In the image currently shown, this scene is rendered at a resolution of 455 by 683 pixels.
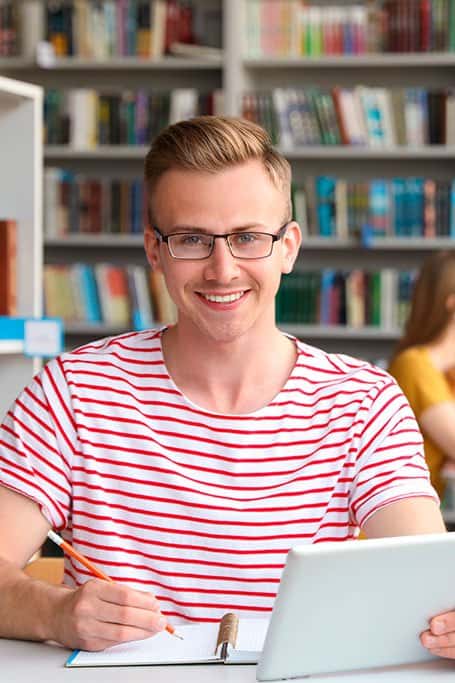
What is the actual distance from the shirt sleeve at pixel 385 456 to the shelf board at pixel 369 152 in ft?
10.3

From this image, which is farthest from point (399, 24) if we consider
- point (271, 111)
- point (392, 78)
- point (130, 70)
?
point (130, 70)

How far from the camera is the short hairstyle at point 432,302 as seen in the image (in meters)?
3.46

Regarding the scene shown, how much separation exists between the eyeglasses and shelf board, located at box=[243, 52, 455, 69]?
327 cm

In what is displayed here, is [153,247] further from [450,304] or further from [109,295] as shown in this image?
[109,295]

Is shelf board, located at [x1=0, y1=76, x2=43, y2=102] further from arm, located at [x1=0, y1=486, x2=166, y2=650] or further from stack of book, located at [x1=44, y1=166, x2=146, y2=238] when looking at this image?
stack of book, located at [x1=44, y1=166, x2=146, y2=238]

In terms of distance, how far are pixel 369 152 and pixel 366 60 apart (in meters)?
0.36

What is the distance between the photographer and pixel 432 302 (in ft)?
11.5

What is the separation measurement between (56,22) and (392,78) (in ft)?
4.65

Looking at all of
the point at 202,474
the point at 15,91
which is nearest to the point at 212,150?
the point at 202,474

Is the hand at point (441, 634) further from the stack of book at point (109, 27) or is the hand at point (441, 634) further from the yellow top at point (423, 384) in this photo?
the stack of book at point (109, 27)

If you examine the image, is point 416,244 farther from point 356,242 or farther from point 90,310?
point 90,310

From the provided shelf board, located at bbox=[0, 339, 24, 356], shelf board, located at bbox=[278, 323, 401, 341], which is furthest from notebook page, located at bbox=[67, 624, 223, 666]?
shelf board, located at bbox=[278, 323, 401, 341]

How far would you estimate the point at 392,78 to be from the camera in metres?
4.88

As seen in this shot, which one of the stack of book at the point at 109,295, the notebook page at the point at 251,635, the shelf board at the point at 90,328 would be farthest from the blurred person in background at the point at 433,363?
the notebook page at the point at 251,635
